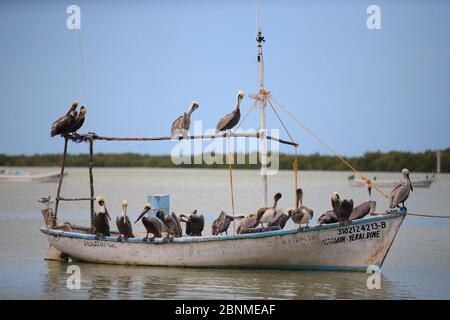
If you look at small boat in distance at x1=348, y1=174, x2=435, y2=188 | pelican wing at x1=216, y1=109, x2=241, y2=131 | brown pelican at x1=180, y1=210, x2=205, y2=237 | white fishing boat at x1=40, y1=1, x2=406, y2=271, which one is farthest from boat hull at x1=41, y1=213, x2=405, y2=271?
small boat in distance at x1=348, y1=174, x2=435, y2=188

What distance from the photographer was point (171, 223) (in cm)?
1644

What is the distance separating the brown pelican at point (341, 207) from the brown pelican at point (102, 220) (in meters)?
4.38

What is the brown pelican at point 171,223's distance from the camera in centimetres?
1638

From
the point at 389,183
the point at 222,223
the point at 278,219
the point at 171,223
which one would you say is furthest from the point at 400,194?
the point at 389,183

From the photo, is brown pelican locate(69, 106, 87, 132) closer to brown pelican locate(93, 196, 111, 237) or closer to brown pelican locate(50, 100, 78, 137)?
brown pelican locate(50, 100, 78, 137)

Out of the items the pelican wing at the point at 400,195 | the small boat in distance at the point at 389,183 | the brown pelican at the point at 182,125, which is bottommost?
the small boat in distance at the point at 389,183

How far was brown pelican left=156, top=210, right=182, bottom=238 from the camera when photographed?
16375mm

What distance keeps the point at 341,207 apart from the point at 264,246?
1589mm

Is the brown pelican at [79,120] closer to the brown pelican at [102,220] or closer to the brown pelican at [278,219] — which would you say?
the brown pelican at [102,220]

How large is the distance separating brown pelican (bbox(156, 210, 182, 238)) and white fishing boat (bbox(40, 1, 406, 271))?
0.83 ft

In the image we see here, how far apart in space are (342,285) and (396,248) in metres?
6.30

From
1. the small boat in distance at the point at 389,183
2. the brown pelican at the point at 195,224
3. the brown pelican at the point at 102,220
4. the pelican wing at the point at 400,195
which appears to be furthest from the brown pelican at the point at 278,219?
the small boat in distance at the point at 389,183

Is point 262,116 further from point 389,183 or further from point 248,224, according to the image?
point 389,183
